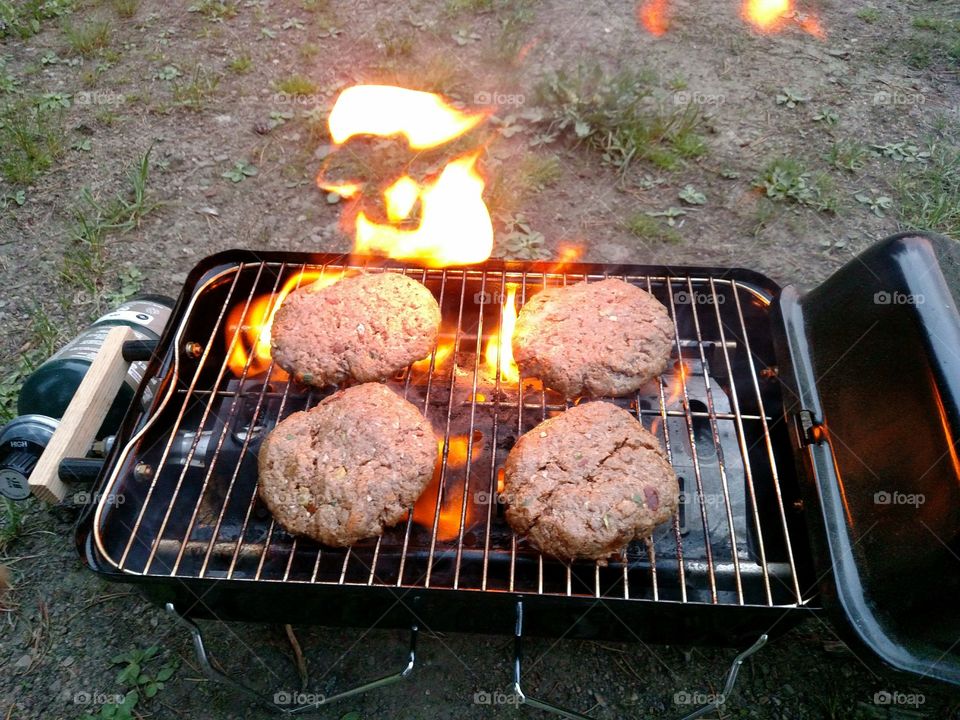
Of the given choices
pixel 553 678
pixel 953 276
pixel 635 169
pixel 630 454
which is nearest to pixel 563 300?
pixel 630 454

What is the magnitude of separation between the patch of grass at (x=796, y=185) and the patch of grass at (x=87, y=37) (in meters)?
6.42

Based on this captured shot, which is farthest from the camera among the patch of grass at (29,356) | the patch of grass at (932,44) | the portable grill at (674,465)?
the patch of grass at (932,44)

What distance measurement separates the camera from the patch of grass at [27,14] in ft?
21.1

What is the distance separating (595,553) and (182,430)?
2031 millimetres

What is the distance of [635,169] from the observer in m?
5.32
